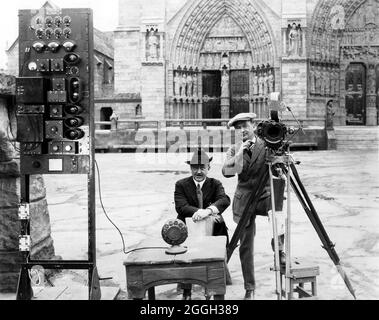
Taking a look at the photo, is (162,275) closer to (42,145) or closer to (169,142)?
(42,145)

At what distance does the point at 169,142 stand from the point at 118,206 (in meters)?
13.3

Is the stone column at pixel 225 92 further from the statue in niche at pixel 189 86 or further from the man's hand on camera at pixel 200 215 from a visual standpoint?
the man's hand on camera at pixel 200 215

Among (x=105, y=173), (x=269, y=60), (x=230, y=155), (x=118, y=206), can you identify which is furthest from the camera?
(x=269, y=60)

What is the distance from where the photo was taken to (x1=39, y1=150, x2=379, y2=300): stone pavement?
573 centimetres

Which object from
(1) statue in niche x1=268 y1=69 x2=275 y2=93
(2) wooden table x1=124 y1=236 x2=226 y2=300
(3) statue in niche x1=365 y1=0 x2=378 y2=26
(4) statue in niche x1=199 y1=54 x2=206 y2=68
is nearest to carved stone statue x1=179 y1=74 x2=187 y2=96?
(4) statue in niche x1=199 y1=54 x2=206 y2=68

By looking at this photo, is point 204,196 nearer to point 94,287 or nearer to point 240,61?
point 94,287

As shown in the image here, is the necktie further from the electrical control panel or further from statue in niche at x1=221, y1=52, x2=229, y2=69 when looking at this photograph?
statue in niche at x1=221, y1=52, x2=229, y2=69

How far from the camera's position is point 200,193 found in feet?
18.4

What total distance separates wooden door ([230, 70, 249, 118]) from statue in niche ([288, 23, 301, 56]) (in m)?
2.88

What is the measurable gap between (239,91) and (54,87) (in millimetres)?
23623

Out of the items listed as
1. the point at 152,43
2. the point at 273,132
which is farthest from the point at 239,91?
the point at 273,132

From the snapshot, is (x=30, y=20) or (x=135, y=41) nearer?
(x=30, y=20)
